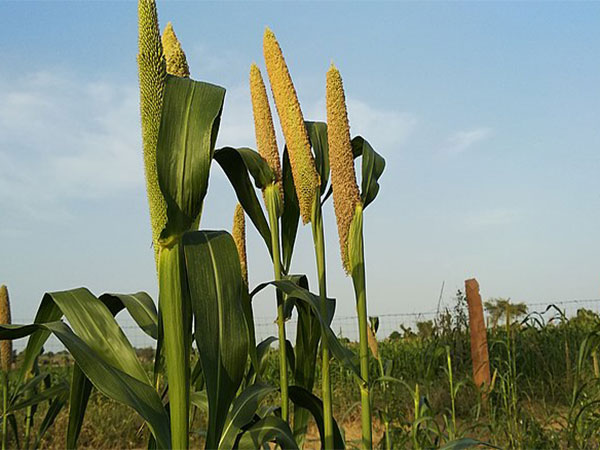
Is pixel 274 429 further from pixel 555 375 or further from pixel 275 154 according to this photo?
pixel 555 375

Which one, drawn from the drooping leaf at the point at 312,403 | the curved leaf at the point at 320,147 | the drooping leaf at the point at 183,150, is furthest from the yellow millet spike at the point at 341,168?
the drooping leaf at the point at 183,150

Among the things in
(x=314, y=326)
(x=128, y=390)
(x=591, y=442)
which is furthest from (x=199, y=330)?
(x=591, y=442)

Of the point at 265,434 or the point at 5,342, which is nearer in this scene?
the point at 265,434

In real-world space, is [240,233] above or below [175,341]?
above

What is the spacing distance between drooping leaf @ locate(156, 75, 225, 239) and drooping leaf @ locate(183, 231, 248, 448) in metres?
0.07

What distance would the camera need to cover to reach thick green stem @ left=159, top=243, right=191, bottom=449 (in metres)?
1.18

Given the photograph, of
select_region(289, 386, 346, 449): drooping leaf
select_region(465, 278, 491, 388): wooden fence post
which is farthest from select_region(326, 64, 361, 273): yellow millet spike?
select_region(465, 278, 491, 388): wooden fence post

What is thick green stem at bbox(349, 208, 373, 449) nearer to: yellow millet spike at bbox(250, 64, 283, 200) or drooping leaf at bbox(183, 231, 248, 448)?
yellow millet spike at bbox(250, 64, 283, 200)

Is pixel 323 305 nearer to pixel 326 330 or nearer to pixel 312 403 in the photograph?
pixel 326 330

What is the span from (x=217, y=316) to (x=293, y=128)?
2.38 ft

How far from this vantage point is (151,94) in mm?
1215

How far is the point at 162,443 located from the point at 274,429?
31cm

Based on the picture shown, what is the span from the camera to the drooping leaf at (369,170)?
1.90m

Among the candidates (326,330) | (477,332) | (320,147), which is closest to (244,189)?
(320,147)
